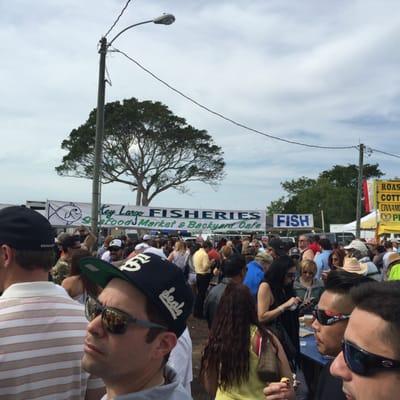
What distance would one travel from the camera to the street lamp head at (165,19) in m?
10.2

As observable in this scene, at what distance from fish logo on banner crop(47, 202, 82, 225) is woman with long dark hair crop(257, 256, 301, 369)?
1163cm

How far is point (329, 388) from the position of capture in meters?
2.41

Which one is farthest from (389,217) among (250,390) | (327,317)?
(327,317)

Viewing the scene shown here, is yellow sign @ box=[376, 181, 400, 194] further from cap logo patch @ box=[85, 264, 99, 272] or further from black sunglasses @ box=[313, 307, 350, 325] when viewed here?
cap logo patch @ box=[85, 264, 99, 272]

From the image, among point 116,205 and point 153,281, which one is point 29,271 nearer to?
point 153,281

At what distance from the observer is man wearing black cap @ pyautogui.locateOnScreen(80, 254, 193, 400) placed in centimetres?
157

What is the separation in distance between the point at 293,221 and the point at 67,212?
1103 cm

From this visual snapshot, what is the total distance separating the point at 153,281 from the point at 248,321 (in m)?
1.84

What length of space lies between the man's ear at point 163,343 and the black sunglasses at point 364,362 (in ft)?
1.94

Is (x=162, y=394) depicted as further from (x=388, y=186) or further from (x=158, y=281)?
(x=388, y=186)

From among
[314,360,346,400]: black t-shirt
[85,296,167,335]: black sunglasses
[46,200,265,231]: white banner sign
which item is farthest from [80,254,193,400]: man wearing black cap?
[46,200,265,231]: white banner sign

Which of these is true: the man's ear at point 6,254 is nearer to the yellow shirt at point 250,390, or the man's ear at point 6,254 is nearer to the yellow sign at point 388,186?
the yellow shirt at point 250,390

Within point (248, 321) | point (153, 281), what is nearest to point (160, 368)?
point (153, 281)

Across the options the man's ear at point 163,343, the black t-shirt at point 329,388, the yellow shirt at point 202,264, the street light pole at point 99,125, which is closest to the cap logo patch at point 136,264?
the man's ear at point 163,343
